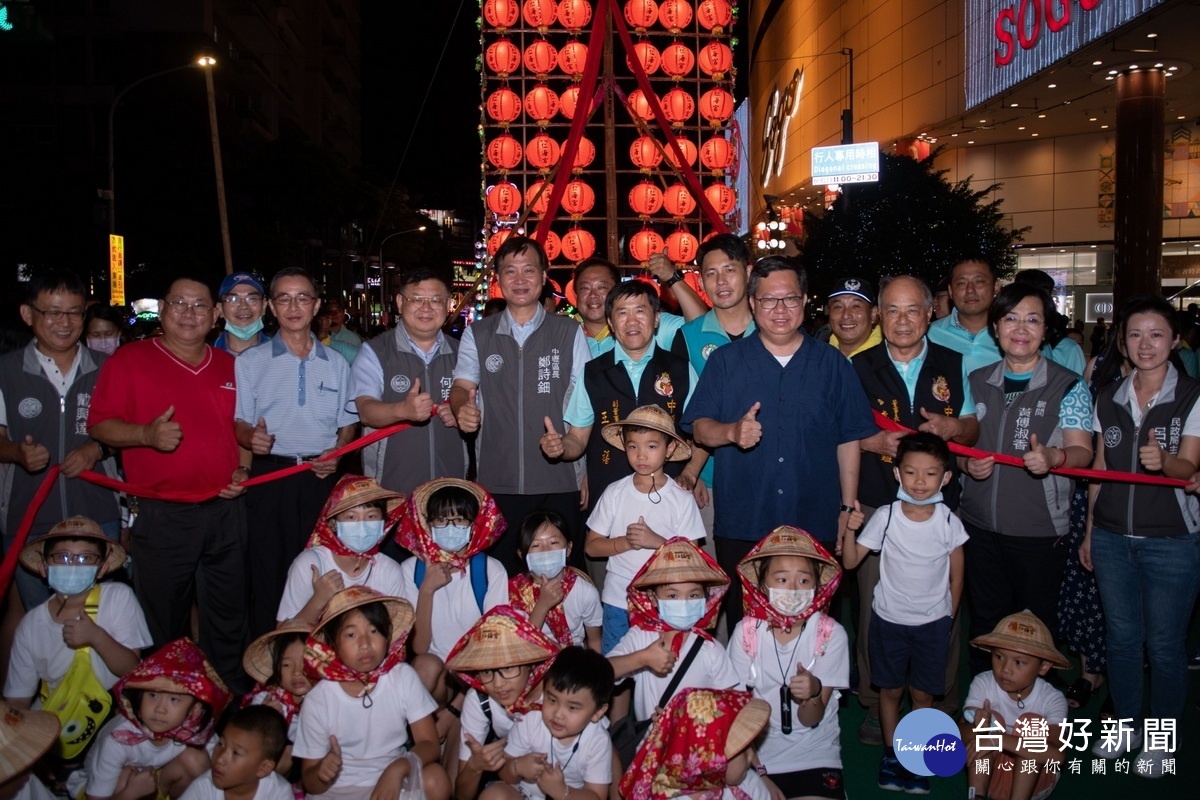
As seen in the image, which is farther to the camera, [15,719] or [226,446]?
[226,446]

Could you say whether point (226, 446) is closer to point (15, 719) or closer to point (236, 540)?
point (236, 540)

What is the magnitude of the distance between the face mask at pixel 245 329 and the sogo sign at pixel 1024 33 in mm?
14261

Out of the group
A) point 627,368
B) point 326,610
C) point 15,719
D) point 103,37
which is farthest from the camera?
point 103,37

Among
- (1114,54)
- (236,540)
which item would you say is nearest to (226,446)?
(236,540)

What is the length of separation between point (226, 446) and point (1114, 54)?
663 inches

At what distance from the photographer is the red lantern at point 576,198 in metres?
18.4

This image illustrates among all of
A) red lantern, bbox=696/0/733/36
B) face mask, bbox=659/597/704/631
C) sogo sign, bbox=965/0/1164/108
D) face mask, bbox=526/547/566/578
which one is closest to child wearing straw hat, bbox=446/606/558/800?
face mask, bbox=659/597/704/631

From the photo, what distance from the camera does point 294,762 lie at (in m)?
4.07

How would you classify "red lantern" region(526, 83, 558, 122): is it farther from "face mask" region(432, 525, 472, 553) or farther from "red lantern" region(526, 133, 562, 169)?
"face mask" region(432, 525, 472, 553)

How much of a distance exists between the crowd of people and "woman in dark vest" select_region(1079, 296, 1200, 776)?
0.02 metres

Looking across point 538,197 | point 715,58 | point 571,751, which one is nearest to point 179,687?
point 571,751

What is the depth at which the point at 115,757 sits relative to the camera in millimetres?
3762

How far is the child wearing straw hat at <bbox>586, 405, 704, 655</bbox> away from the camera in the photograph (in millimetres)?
4453

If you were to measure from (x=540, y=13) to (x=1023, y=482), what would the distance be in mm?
16460
